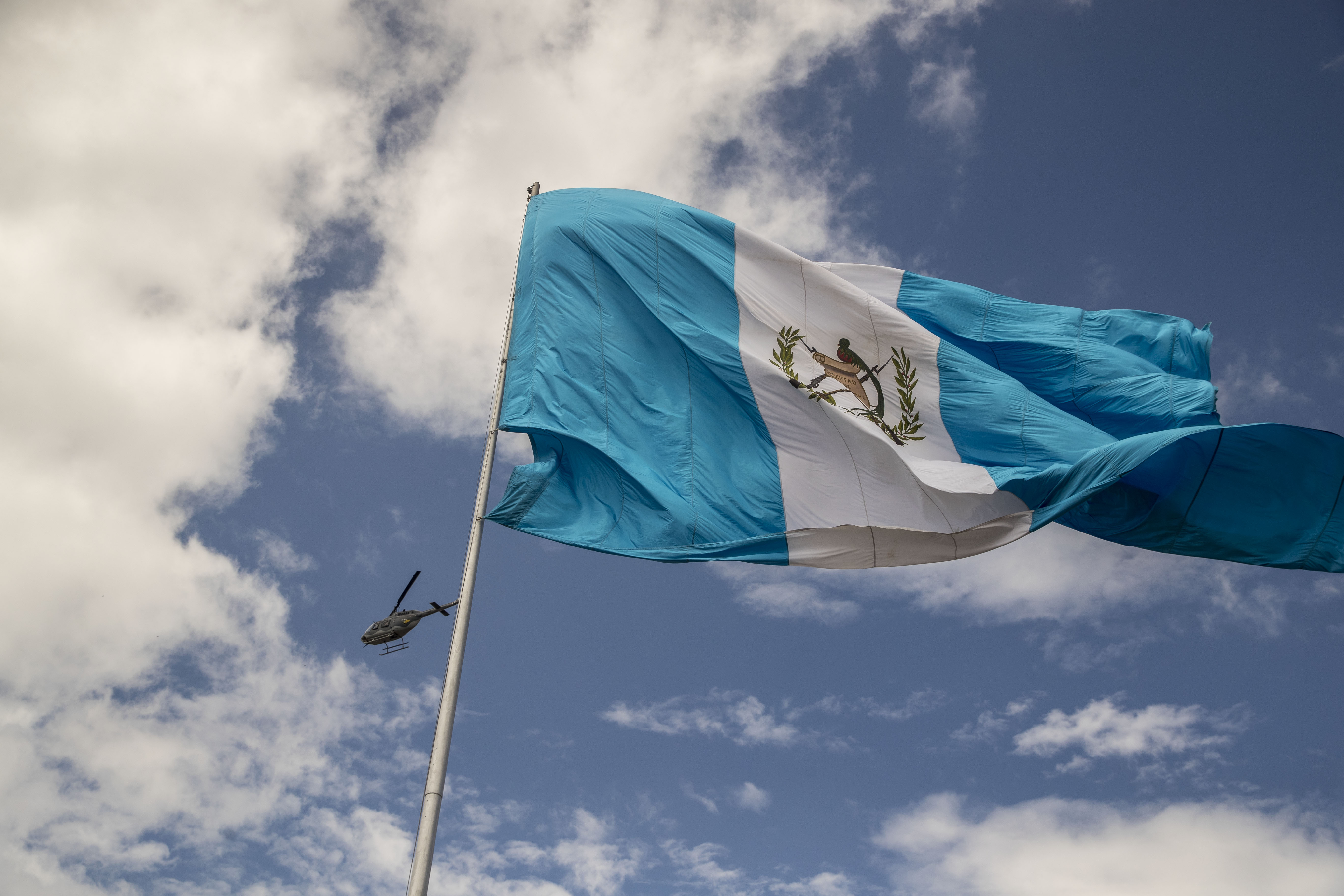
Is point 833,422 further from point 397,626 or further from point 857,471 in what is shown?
point 397,626

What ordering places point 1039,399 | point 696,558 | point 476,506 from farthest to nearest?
1. point 1039,399
2. point 696,558
3. point 476,506

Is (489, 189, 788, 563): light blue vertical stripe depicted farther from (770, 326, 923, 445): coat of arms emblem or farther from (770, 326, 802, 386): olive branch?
(770, 326, 923, 445): coat of arms emblem

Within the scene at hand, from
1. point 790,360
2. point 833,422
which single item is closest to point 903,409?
point 833,422

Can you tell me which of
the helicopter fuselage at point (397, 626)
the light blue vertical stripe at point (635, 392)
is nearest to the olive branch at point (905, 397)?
the light blue vertical stripe at point (635, 392)

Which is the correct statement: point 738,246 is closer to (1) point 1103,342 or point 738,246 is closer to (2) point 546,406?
(2) point 546,406

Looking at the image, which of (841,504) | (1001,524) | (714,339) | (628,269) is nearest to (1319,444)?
(1001,524)

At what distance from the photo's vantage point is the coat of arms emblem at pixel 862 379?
1548 cm

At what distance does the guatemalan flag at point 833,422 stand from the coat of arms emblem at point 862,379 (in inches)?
1.4

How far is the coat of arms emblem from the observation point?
50.8 ft

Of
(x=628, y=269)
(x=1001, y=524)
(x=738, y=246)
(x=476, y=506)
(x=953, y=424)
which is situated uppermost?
(x=738, y=246)

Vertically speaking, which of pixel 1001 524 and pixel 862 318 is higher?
pixel 862 318

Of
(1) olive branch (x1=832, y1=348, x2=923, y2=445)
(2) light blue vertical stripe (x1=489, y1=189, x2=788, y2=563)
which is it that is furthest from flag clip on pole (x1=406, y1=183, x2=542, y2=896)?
(1) olive branch (x1=832, y1=348, x2=923, y2=445)

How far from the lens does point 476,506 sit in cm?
1222

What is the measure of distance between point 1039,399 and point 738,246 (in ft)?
17.5
